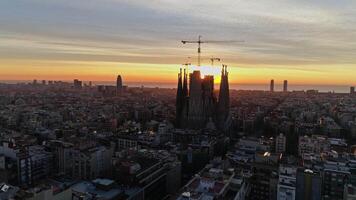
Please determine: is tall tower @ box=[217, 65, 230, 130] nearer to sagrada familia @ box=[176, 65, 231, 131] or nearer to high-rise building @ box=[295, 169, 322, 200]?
sagrada familia @ box=[176, 65, 231, 131]

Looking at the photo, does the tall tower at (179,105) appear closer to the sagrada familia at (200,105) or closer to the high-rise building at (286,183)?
the sagrada familia at (200,105)

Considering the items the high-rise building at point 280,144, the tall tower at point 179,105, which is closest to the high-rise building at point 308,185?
the high-rise building at point 280,144

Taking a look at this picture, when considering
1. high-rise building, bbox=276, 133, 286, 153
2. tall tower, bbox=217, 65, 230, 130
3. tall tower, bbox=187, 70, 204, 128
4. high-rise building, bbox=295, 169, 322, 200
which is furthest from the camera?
tall tower, bbox=217, 65, 230, 130

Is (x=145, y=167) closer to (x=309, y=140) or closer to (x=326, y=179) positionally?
(x=326, y=179)

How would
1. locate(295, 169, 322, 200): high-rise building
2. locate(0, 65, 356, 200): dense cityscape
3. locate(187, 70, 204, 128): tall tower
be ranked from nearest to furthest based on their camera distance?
locate(0, 65, 356, 200): dense cityscape < locate(295, 169, 322, 200): high-rise building < locate(187, 70, 204, 128): tall tower

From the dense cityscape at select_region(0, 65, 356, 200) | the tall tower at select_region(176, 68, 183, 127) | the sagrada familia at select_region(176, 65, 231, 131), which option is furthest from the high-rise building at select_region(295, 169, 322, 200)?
the tall tower at select_region(176, 68, 183, 127)

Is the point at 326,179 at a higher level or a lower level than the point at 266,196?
higher

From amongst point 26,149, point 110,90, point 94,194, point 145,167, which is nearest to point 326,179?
point 145,167
